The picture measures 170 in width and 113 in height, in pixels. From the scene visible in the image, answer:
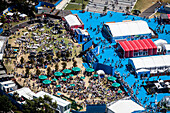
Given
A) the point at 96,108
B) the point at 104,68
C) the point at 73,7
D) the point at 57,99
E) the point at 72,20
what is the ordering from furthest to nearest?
the point at 73,7 → the point at 72,20 → the point at 104,68 → the point at 57,99 → the point at 96,108

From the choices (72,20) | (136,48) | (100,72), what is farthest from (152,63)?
(72,20)

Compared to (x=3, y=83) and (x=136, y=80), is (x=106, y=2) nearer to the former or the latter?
(x=136, y=80)

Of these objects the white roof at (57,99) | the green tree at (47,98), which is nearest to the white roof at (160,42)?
the white roof at (57,99)

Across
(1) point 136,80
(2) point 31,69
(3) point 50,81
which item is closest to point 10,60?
(2) point 31,69

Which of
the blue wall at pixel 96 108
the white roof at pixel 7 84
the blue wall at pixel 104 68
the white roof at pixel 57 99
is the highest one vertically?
the blue wall at pixel 104 68

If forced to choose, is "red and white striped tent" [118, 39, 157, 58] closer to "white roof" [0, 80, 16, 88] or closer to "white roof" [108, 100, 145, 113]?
"white roof" [108, 100, 145, 113]

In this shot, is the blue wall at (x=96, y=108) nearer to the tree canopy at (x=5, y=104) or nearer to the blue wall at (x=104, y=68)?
the tree canopy at (x=5, y=104)

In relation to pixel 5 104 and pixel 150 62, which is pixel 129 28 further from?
pixel 5 104

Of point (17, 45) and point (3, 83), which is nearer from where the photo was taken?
point (3, 83)
